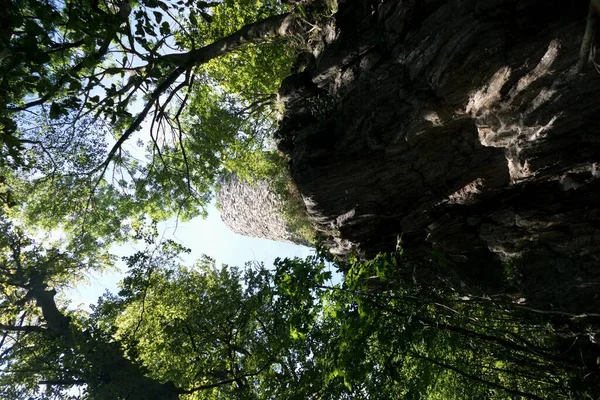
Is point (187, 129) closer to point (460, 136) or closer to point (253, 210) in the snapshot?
point (253, 210)

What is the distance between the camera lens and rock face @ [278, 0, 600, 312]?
495cm

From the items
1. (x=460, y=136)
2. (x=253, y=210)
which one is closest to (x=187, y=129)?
(x=253, y=210)

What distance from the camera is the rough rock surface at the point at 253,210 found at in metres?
11.9

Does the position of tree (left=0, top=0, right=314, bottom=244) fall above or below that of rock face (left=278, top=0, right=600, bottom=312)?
above

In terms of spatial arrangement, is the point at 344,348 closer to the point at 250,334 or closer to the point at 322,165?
the point at 322,165

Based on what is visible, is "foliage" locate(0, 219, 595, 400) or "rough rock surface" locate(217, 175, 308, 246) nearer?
"foliage" locate(0, 219, 595, 400)

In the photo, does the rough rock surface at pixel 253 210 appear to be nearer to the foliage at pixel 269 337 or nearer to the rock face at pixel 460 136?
the foliage at pixel 269 337

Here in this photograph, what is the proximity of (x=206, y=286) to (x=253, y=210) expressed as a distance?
299 cm

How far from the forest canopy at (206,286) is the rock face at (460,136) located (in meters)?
0.88

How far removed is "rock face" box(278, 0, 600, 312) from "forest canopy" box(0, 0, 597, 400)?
34.7 inches

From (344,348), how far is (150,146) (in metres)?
10.8

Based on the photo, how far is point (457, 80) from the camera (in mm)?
5547

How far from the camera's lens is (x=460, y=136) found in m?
6.58

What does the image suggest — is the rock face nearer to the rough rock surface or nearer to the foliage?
the foliage
